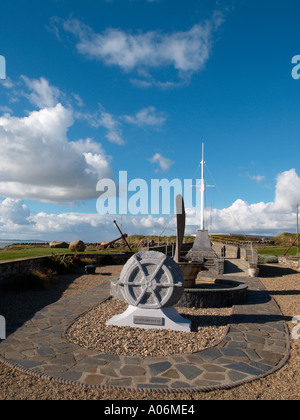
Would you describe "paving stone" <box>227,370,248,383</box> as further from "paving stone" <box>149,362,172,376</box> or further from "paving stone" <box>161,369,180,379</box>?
"paving stone" <box>149,362,172,376</box>

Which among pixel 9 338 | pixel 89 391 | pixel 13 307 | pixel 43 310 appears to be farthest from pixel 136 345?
pixel 13 307

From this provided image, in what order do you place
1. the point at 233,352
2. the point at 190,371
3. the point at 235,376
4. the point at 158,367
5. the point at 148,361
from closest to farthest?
the point at 235,376
the point at 190,371
the point at 158,367
the point at 148,361
the point at 233,352

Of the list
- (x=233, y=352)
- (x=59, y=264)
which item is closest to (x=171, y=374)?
(x=233, y=352)

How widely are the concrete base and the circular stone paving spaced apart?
3.47 ft

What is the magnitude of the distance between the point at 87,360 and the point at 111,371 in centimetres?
61

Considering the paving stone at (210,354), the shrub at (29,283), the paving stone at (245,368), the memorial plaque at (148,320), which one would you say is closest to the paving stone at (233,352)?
the paving stone at (210,354)

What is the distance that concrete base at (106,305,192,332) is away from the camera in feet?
22.0

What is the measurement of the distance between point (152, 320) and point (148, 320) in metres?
0.09

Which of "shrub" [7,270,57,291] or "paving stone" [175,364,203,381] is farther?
"shrub" [7,270,57,291]

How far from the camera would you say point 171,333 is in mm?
6465

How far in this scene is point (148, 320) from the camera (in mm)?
6793

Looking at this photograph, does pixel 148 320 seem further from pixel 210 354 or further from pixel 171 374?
pixel 171 374

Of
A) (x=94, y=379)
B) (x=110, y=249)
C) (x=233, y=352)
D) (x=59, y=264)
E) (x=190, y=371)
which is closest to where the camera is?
(x=94, y=379)

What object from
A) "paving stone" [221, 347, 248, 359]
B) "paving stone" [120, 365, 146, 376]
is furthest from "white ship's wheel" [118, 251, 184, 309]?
A: "paving stone" [120, 365, 146, 376]
